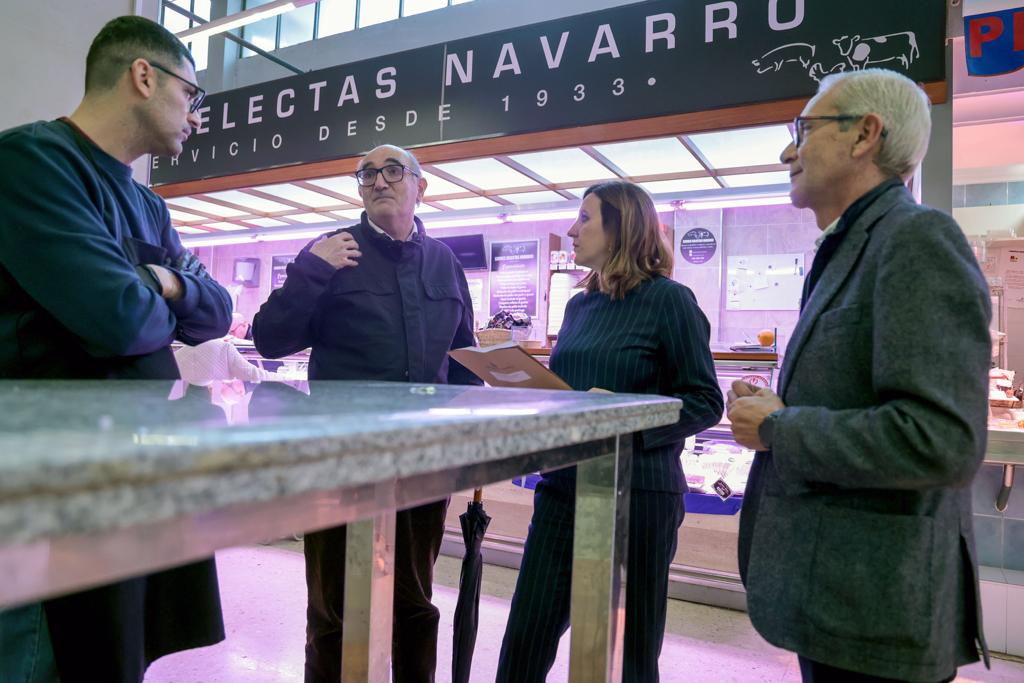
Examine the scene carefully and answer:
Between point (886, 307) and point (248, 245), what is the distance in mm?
10245

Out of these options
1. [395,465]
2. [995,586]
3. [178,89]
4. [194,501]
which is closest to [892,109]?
[395,465]

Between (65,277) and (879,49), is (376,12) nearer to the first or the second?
(879,49)

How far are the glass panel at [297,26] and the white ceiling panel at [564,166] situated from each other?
740 cm

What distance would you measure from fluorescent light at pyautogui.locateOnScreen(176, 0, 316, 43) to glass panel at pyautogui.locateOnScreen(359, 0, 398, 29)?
15.6ft

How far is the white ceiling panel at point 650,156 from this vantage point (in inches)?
154

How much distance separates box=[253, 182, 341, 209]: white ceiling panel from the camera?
5422mm

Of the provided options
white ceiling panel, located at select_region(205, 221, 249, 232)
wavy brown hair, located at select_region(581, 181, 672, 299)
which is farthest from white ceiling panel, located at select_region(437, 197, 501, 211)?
wavy brown hair, located at select_region(581, 181, 672, 299)

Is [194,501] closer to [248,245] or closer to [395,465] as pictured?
[395,465]

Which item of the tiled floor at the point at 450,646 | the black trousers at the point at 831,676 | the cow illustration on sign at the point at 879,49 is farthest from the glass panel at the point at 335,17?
the black trousers at the point at 831,676

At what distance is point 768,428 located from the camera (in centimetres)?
113

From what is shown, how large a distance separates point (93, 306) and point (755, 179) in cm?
453

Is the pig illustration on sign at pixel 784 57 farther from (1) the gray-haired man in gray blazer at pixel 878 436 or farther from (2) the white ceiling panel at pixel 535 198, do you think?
(2) the white ceiling panel at pixel 535 198

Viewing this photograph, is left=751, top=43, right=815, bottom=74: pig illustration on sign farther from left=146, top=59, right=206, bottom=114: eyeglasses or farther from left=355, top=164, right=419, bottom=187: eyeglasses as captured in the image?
left=146, top=59, right=206, bottom=114: eyeglasses

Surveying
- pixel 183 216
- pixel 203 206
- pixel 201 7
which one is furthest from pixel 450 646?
pixel 201 7
